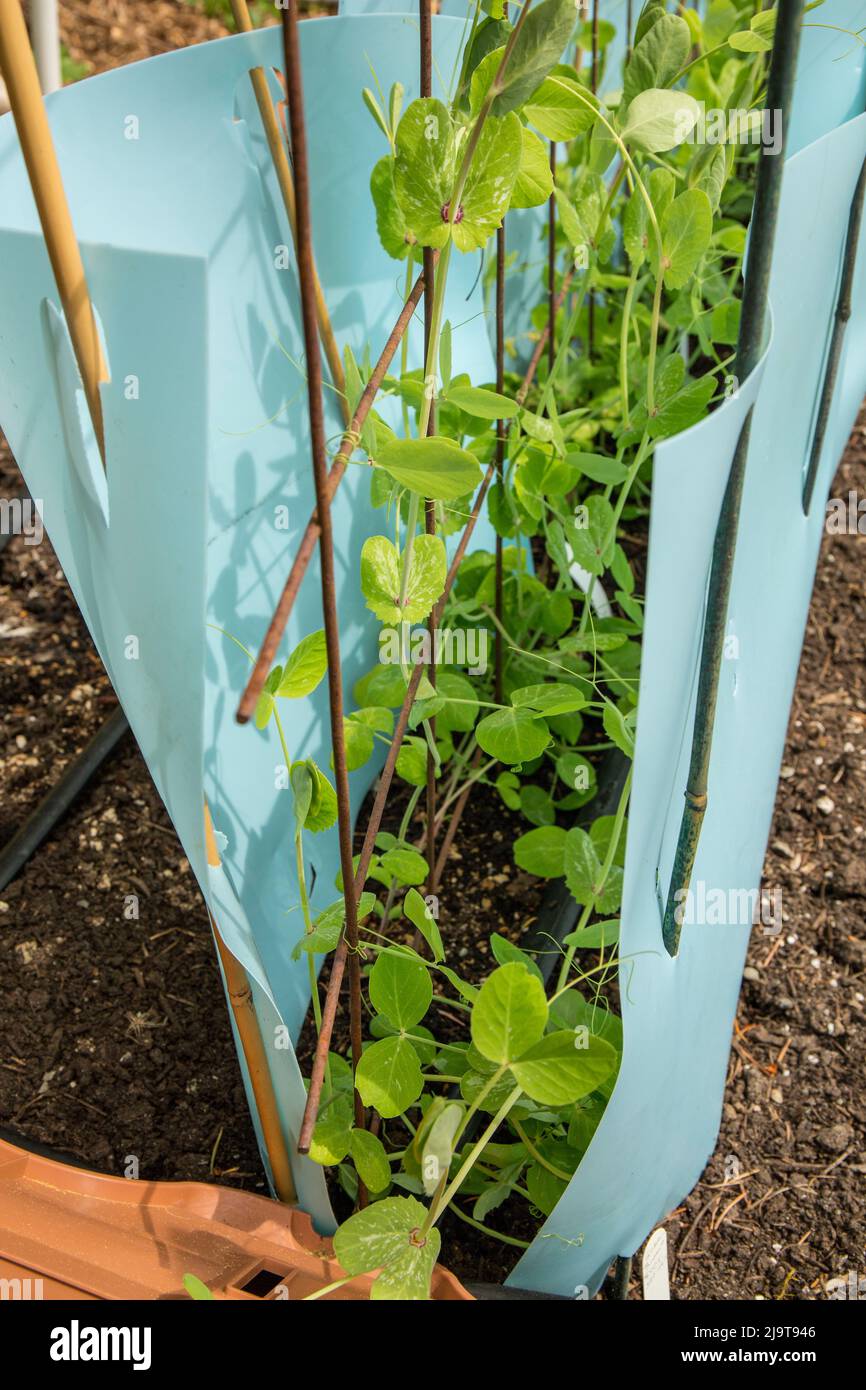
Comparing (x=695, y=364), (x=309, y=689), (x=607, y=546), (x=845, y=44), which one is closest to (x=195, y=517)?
(x=309, y=689)

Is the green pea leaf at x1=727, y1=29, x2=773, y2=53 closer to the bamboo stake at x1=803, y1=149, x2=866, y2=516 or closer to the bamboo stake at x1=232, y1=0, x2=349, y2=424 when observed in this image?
the bamboo stake at x1=803, y1=149, x2=866, y2=516

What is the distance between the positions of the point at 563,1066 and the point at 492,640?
0.70 meters

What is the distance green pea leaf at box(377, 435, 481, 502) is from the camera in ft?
2.48

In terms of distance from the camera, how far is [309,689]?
32.6 inches

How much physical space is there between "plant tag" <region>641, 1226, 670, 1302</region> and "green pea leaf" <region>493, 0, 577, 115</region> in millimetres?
877

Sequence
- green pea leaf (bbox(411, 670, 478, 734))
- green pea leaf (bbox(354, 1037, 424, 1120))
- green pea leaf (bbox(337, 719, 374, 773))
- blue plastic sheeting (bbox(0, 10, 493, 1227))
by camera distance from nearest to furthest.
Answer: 1. blue plastic sheeting (bbox(0, 10, 493, 1227))
2. green pea leaf (bbox(354, 1037, 424, 1120))
3. green pea leaf (bbox(337, 719, 374, 773))
4. green pea leaf (bbox(411, 670, 478, 734))

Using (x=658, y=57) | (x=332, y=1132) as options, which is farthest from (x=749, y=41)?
(x=332, y=1132)

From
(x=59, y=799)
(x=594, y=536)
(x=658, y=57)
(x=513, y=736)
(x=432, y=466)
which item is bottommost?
(x=59, y=799)

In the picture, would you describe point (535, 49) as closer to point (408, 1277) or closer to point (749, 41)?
point (749, 41)

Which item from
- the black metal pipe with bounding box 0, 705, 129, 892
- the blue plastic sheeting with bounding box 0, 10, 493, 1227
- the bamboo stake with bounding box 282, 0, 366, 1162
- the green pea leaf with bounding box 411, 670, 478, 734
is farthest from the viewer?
the black metal pipe with bounding box 0, 705, 129, 892

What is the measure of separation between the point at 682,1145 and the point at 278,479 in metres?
0.67

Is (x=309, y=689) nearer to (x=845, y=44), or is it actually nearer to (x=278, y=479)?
(x=278, y=479)

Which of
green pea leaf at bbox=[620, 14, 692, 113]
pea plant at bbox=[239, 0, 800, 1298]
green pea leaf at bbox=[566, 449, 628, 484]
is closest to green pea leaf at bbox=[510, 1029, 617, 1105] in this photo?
pea plant at bbox=[239, 0, 800, 1298]

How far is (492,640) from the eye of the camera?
53.3 inches
